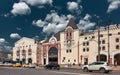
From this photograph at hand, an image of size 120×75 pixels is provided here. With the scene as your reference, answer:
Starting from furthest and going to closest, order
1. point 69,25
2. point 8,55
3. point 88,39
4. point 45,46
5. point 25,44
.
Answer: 1. point 8,55
2. point 25,44
3. point 45,46
4. point 69,25
5. point 88,39

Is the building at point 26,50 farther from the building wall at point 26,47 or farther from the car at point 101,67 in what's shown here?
the car at point 101,67

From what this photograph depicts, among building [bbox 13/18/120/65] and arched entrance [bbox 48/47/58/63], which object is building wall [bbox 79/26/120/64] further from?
arched entrance [bbox 48/47/58/63]

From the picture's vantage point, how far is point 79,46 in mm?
103938

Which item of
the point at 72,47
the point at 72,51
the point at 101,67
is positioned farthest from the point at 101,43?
the point at 101,67

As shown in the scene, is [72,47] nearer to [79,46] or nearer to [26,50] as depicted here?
[79,46]

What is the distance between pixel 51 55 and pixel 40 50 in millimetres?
9476

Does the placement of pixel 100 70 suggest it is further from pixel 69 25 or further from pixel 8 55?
pixel 8 55

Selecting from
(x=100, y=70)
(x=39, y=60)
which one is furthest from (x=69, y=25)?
(x=100, y=70)

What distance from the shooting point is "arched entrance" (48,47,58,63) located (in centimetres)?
11494

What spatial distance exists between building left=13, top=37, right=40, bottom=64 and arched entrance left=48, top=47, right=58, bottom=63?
25.6 feet

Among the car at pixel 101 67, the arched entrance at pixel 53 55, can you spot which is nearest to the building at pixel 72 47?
the arched entrance at pixel 53 55

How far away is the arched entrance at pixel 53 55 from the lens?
115 m

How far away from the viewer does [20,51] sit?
136 m

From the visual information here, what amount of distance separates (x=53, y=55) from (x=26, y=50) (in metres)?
20.2
